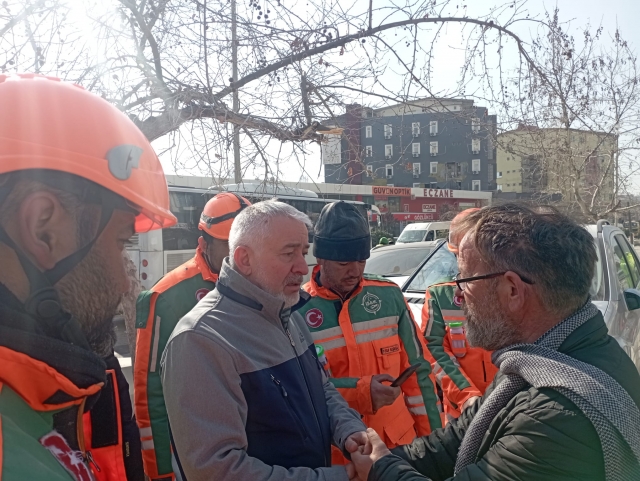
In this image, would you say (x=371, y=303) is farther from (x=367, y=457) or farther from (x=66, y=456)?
(x=66, y=456)

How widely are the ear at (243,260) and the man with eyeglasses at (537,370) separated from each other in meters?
0.81

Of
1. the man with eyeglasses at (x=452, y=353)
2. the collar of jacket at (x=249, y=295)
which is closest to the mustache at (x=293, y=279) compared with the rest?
the collar of jacket at (x=249, y=295)

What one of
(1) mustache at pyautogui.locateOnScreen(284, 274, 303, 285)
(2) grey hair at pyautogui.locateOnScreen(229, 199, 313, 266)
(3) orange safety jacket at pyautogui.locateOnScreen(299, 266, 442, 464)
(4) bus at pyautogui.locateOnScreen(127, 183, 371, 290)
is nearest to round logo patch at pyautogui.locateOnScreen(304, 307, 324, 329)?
(3) orange safety jacket at pyautogui.locateOnScreen(299, 266, 442, 464)

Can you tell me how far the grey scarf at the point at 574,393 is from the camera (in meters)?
1.28

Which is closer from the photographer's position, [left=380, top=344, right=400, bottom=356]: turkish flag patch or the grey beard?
the grey beard

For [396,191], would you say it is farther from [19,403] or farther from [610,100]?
[19,403]

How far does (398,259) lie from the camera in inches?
271

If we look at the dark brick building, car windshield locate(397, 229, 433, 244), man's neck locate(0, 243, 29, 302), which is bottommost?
car windshield locate(397, 229, 433, 244)

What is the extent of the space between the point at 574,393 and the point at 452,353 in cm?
196

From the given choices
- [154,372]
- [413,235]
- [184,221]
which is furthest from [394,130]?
[413,235]

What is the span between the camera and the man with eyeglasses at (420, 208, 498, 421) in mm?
3047

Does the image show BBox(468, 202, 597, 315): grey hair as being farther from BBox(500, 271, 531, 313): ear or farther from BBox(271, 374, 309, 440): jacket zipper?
BBox(271, 374, 309, 440): jacket zipper

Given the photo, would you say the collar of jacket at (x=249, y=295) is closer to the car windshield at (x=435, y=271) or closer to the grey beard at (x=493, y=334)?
the grey beard at (x=493, y=334)

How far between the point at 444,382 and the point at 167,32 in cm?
339
